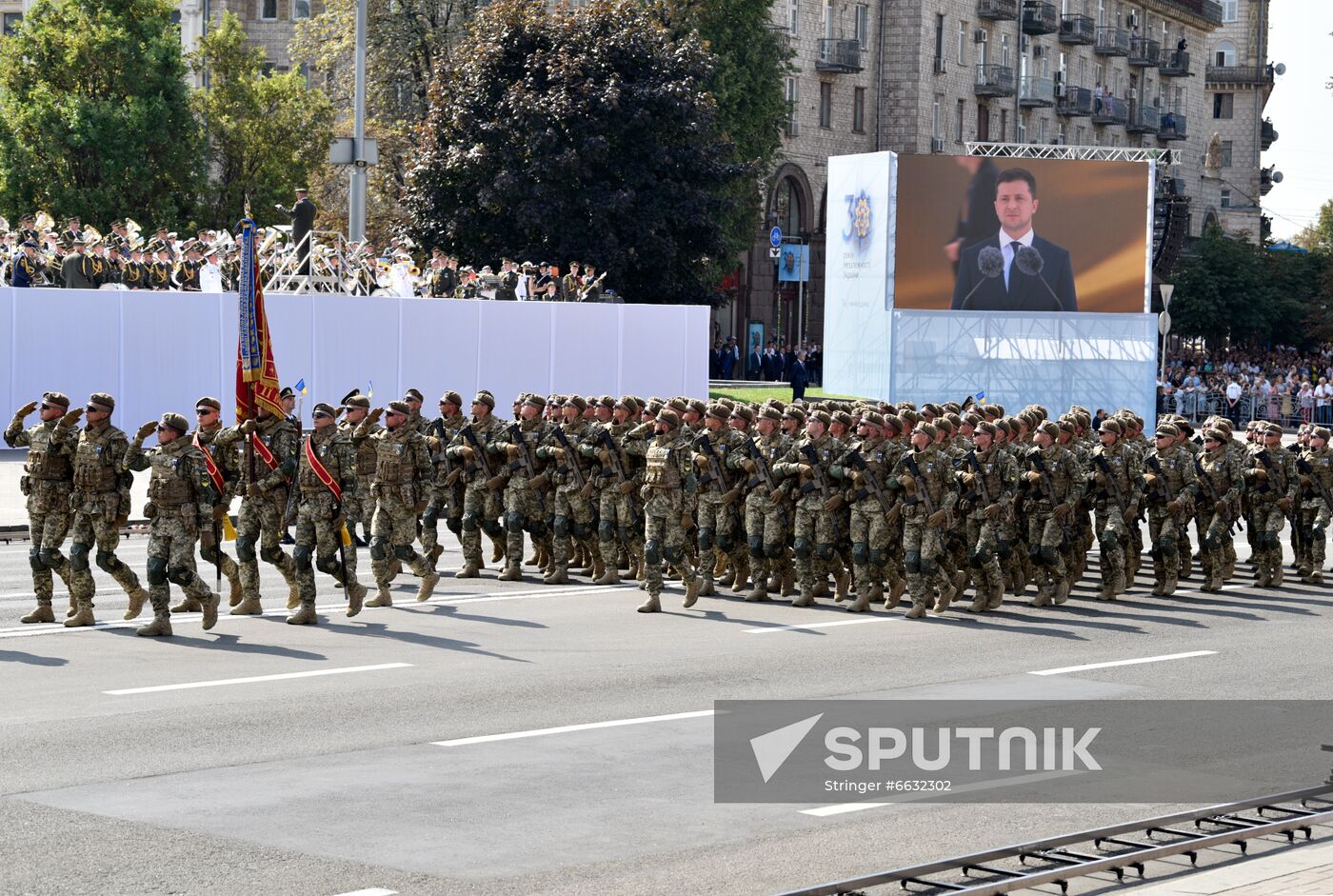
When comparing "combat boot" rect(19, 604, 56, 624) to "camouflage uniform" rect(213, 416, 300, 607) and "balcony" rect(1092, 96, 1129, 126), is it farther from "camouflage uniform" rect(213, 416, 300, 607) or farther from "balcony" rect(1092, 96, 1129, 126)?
"balcony" rect(1092, 96, 1129, 126)

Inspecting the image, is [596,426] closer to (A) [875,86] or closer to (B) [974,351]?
(B) [974,351]

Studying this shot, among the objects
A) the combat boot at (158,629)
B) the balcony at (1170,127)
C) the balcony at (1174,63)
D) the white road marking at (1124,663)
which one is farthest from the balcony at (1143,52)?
the combat boot at (158,629)

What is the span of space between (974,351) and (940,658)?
2636 cm

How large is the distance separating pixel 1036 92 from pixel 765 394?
3696 cm

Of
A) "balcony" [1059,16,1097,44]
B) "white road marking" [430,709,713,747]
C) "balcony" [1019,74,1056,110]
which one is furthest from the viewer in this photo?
"balcony" [1059,16,1097,44]

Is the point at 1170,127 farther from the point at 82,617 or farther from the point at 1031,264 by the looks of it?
the point at 82,617

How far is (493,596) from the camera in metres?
17.4

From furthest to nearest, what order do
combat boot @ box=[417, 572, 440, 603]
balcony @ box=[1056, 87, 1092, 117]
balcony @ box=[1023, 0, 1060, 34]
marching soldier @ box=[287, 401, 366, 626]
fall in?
balcony @ box=[1056, 87, 1092, 117] < balcony @ box=[1023, 0, 1060, 34] < combat boot @ box=[417, 572, 440, 603] < marching soldier @ box=[287, 401, 366, 626]

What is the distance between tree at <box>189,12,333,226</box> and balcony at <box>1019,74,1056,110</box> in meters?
30.2

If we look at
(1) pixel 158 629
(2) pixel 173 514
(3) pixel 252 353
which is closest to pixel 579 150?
(3) pixel 252 353

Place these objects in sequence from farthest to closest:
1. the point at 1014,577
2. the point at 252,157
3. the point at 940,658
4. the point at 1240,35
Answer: the point at 1240,35 < the point at 252,157 < the point at 1014,577 < the point at 940,658

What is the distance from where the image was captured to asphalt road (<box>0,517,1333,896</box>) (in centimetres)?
835

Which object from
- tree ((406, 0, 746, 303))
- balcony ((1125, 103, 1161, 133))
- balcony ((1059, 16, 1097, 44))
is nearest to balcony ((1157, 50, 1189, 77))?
balcony ((1125, 103, 1161, 133))

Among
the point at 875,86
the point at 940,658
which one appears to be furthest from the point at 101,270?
the point at 875,86
